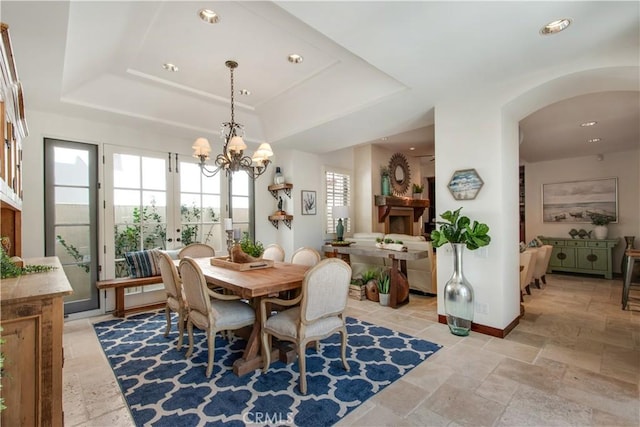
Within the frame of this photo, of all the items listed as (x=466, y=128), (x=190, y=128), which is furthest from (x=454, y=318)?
(x=190, y=128)

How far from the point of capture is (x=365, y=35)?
86.8 inches

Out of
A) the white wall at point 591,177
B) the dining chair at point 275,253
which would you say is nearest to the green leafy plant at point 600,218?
the white wall at point 591,177

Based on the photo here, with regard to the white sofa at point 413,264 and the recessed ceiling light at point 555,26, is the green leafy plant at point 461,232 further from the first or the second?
the recessed ceiling light at point 555,26

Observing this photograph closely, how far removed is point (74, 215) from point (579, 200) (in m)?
9.23

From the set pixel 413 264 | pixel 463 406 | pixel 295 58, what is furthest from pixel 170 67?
pixel 413 264

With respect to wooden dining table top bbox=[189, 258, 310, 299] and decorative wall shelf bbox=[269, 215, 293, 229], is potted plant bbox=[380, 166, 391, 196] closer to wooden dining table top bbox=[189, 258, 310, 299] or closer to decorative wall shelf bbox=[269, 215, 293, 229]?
decorative wall shelf bbox=[269, 215, 293, 229]

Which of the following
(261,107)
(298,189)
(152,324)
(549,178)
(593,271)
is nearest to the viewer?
(152,324)

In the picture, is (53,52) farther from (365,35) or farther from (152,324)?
(152,324)

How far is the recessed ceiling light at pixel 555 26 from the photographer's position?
2.04m

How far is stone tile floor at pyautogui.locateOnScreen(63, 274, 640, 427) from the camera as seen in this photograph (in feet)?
6.15

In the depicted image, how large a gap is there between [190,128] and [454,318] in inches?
164

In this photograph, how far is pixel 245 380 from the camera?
2.31 m

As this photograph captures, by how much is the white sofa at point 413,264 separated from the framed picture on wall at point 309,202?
99 cm

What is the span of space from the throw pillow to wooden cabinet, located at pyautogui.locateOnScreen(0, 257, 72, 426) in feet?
9.01
